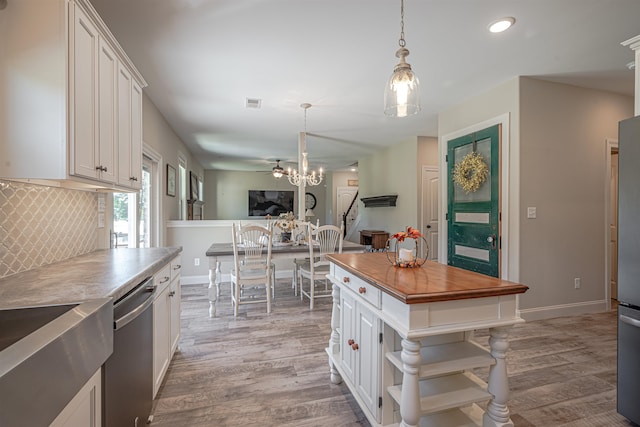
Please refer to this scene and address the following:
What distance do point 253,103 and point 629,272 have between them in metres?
3.78

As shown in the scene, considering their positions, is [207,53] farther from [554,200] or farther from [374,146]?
[374,146]

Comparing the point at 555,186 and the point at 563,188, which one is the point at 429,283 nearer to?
the point at 555,186

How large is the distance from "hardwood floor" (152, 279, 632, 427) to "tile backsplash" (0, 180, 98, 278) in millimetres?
1128

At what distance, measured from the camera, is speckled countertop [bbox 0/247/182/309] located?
3.71 feet

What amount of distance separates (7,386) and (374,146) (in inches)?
259

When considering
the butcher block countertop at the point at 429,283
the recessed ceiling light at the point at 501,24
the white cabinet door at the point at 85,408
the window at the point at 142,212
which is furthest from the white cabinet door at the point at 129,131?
the recessed ceiling light at the point at 501,24

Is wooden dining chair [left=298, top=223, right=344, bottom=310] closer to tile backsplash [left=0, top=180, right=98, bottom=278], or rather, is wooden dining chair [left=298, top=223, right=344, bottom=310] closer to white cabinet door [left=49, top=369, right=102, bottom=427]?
tile backsplash [left=0, top=180, right=98, bottom=278]

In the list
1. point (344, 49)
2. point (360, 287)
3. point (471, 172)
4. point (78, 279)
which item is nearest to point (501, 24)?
point (344, 49)

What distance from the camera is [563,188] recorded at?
11.0 ft

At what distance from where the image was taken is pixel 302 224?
454 centimetres

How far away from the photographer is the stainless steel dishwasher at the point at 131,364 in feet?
3.76

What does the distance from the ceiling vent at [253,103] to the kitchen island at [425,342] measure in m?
2.75

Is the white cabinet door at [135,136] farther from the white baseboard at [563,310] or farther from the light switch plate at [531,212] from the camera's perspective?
the white baseboard at [563,310]

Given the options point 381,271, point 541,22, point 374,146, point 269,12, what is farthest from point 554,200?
point 374,146
